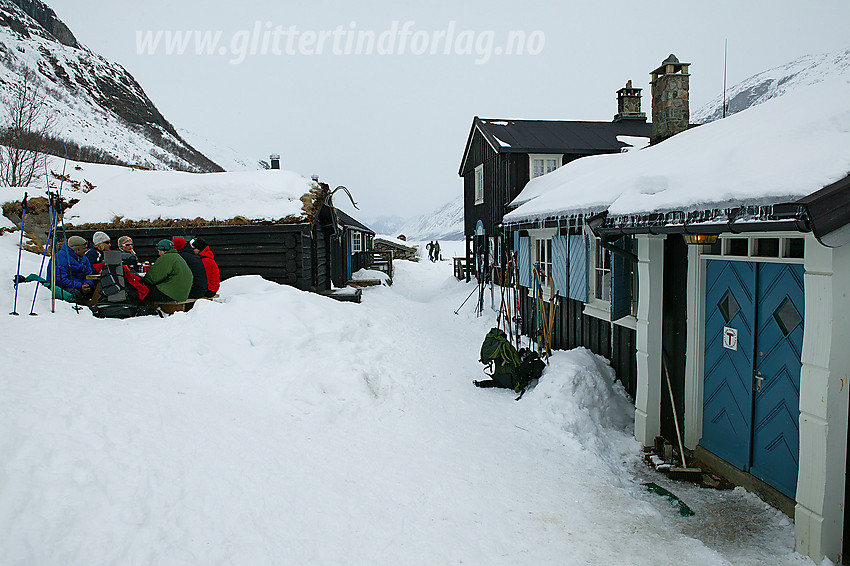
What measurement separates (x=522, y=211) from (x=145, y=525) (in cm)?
825

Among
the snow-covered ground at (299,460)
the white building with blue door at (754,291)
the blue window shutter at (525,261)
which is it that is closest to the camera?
Result: the snow-covered ground at (299,460)

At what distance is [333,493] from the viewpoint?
14.6 ft

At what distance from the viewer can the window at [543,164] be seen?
1695 centimetres

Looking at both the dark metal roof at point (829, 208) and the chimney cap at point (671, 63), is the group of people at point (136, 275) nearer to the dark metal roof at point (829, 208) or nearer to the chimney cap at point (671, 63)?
the dark metal roof at point (829, 208)

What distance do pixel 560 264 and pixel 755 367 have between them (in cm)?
477

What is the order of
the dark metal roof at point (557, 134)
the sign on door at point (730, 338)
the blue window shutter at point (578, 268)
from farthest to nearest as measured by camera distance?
the dark metal roof at point (557, 134), the blue window shutter at point (578, 268), the sign on door at point (730, 338)

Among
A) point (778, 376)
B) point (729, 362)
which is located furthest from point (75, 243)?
point (778, 376)

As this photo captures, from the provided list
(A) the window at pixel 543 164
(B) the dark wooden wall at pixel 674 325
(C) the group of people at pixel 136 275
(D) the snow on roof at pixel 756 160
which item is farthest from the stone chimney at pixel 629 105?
(C) the group of people at pixel 136 275

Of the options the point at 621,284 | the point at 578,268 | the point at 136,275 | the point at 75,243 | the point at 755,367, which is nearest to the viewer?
the point at 755,367

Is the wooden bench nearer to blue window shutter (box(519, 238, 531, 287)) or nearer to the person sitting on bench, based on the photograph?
the person sitting on bench

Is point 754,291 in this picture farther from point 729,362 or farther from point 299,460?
point 299,460

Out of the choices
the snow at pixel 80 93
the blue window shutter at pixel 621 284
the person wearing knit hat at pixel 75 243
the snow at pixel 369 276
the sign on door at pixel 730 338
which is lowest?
the snow at pixel 369 276

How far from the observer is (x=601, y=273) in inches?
326

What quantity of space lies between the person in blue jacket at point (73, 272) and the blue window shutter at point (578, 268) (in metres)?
7.87
